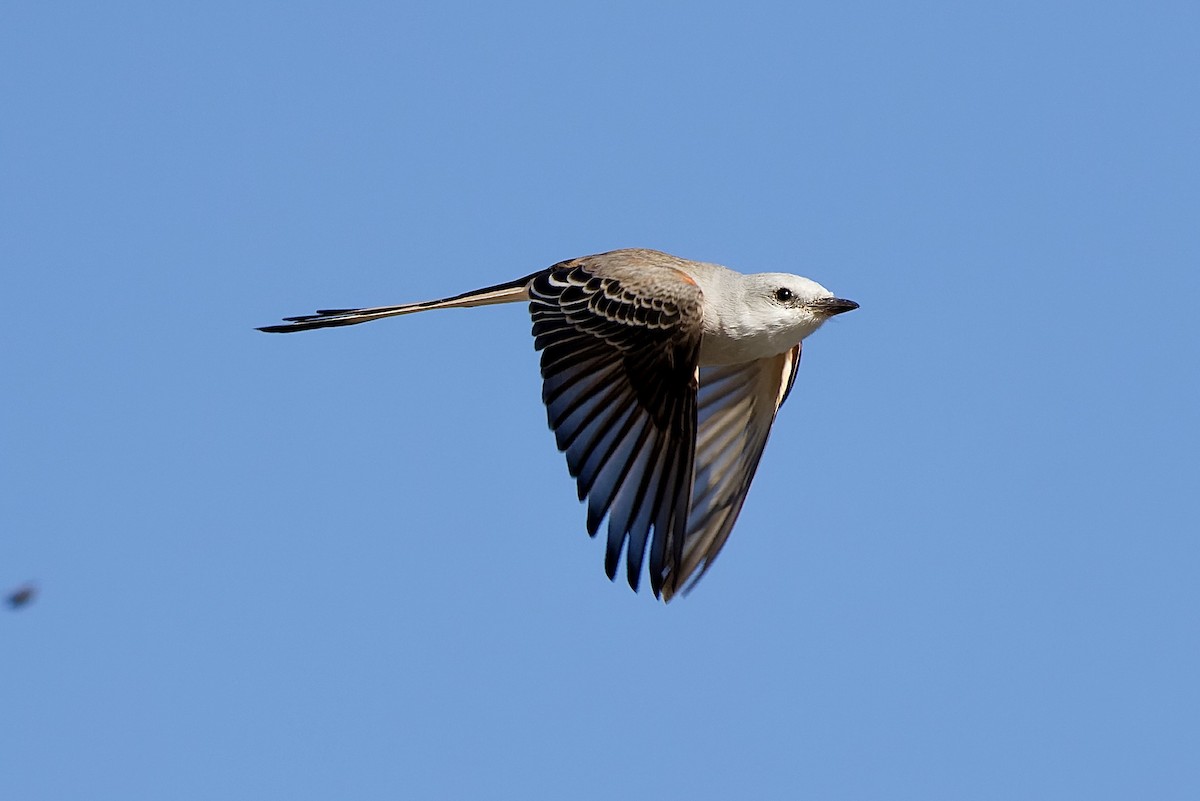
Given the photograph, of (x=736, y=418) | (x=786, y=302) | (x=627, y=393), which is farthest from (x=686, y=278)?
(x=736, y=418)

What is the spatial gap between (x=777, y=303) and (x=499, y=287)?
2071mm

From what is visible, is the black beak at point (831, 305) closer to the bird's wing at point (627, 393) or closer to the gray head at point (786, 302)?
the gray head at point (786, 302)

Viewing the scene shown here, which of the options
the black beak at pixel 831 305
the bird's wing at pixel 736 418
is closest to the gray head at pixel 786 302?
the black beak at pixel 831 305

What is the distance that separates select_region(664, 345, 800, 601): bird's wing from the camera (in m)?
11.0

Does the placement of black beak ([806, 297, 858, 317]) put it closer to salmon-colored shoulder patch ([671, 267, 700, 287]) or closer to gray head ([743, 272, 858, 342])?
gray head ([743, 272, 858, 342])

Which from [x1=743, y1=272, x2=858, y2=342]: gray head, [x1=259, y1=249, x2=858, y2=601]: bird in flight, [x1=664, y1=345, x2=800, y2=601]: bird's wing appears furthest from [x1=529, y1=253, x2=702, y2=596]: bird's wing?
[x1=664, y1=345, x2=800, y2=601]: bird's wing

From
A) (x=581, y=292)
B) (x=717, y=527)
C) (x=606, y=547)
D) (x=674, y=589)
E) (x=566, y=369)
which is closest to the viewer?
(x=606, y=547)

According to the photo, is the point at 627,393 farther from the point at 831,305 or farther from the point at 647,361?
the point at 831,305

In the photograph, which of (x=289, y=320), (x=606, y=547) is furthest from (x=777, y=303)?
(x=289, y=320)

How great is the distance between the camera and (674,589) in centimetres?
998

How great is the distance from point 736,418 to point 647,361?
237 centimetres

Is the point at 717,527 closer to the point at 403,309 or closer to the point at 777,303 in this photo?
the point at 777,303

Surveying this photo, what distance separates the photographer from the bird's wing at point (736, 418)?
11.0m

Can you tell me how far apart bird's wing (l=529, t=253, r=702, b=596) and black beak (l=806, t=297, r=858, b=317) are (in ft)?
2.87
